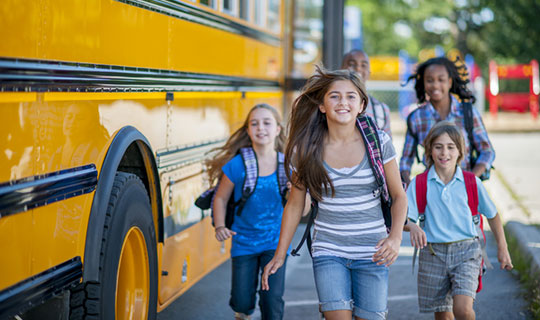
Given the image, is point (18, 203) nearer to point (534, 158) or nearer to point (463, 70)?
point (463, 70)

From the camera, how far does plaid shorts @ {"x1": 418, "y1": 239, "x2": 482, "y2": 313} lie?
422cm

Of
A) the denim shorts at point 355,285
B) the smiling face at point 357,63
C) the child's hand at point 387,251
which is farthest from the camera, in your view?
the smiling face at point 357,63

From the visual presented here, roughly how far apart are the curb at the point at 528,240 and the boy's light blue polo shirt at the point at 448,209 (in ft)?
5.66

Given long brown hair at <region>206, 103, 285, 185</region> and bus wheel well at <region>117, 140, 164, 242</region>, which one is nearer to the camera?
bus wheel well at <region>117, 140, 164, 242</region>

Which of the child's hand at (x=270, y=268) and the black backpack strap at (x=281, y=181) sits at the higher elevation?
the black backpack strap at (x=281, y=181)

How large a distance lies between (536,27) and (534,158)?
19.3m

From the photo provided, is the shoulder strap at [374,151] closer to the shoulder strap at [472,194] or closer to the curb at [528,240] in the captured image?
the shoulder strap at [472,194]

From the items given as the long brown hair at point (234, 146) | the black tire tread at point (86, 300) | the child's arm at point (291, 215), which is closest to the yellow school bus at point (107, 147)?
the black tire tread at point (86, 300)

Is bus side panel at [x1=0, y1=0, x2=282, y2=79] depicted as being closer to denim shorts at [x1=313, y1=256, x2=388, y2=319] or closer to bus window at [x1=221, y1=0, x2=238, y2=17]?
bus window at [x1=221, y1=0, x2=238, y2=17]

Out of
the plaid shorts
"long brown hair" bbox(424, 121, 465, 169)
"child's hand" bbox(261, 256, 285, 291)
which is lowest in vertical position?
the plaid shorts

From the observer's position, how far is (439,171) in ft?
14.5

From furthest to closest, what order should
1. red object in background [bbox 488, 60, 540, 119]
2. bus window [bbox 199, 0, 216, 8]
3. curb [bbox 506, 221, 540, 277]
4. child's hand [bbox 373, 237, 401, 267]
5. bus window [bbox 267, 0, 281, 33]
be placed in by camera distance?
1. red object in background [bbox 488, 60, 540, 119]
2. bus window [bbox 267, 0, 281, 33]
3. curb [bbox 506, 221, 540, 277]
4. bus window [bbox 199, 0, 216, 8]
5. child's hand [bbox 373, 237, 401, 267]

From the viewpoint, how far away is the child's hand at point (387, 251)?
3445 millimetres

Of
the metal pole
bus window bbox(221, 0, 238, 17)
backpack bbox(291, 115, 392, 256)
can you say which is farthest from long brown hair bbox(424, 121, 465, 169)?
the metal pole
